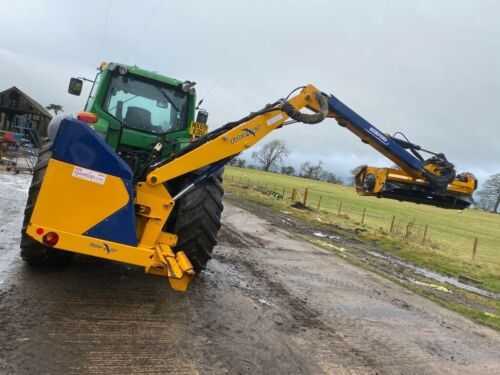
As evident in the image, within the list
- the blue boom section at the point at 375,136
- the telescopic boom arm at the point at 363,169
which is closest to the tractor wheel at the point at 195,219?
the telescopic boom arm at the point at 363,169

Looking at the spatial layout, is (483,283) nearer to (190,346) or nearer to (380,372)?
(380,372)

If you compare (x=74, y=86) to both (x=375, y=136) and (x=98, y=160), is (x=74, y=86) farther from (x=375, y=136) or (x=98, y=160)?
(x=375, y=136)

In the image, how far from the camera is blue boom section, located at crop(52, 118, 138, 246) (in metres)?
4.27

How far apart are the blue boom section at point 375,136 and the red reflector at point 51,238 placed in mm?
3466

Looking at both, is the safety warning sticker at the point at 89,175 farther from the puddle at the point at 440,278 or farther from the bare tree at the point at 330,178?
the bare tree at the point at 330,178

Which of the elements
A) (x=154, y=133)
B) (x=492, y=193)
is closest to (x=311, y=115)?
(x=154, y=133)

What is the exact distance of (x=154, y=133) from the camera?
6598 mm

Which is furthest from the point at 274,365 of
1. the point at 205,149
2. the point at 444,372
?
the point at 205,149

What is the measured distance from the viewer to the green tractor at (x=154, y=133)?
17.9ft

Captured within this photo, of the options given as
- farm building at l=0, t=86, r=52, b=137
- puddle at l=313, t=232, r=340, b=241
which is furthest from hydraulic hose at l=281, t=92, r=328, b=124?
farm building at l=0, t=86, r=52, b=137

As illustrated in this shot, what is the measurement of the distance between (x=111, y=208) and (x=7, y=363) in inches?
62.5

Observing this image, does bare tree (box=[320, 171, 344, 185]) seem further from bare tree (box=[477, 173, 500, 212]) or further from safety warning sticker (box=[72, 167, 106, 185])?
safety warning sticker (box=[72, 167, 106, 185])

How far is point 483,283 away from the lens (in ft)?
39.6

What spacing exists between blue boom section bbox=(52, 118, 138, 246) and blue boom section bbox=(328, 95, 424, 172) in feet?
9.05
